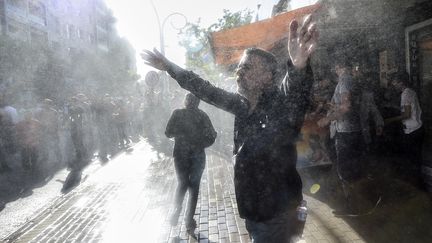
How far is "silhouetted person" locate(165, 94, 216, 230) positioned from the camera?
567cm

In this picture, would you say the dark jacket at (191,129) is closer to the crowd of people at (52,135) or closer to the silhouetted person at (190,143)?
the silhouetted person at (190,143)

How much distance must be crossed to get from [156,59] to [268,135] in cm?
100

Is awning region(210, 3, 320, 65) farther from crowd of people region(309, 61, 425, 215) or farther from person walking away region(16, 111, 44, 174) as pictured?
person walking away region(16, 111, 44, 174)

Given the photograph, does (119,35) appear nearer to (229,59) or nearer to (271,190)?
(229,59)

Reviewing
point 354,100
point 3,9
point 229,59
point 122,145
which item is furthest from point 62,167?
point 3,9

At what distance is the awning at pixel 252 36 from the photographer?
7805mm

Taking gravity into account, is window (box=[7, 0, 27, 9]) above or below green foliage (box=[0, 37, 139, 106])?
above

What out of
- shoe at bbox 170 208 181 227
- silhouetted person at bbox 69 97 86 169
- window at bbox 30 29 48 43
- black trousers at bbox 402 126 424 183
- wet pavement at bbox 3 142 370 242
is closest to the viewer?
wet pavement at bbox 3 142 370 242

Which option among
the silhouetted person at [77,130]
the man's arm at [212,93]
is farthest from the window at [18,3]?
the man's arm at [212,93]

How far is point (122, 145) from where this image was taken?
15766 millimetres

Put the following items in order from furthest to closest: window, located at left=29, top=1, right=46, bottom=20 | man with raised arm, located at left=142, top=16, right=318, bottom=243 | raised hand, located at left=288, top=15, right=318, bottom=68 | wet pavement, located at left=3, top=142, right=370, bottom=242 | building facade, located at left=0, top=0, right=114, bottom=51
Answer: window, located at left=29, top=1, right=46, bottom=20 < building facade, located at left=0, top=0, right=114, bottom=51 < wet pavement, located at left=3, top=142, right=370, bottom=242 < man with raised arm, located at left=142, top=16, right=318, bottom=243 < raised hand, located at left=288, top=15, right=318, bottom=68

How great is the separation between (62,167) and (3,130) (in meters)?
1.89

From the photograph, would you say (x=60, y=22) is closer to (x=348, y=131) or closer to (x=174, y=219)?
(x=174, y=219)

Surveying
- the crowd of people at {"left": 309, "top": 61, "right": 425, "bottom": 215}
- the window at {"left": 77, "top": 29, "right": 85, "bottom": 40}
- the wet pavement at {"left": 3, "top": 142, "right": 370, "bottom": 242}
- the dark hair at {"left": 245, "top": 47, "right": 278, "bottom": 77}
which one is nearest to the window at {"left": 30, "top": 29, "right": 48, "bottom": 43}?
the window at {"left": 77, "top": 29, "right": 85, "bottom": 40}
